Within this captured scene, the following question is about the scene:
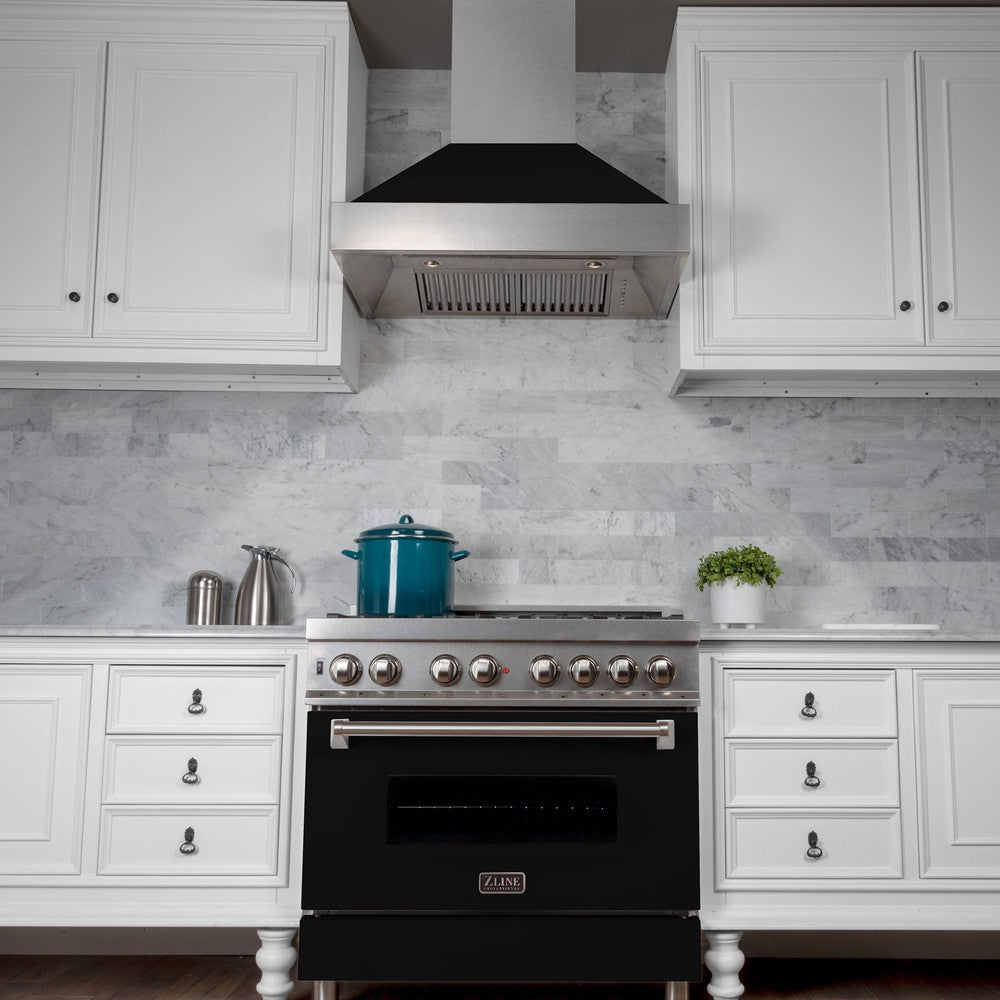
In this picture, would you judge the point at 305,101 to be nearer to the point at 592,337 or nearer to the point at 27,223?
the point at 27,223

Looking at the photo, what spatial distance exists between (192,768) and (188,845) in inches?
6.3

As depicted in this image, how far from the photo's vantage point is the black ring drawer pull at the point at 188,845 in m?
2.08

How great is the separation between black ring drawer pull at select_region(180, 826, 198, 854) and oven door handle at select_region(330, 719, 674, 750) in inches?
14.6

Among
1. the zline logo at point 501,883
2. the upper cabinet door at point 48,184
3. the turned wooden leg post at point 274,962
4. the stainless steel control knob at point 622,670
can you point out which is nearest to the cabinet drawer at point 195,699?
the turned wooden leg post at point 274,962

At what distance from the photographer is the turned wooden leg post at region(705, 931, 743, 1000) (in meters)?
2.08

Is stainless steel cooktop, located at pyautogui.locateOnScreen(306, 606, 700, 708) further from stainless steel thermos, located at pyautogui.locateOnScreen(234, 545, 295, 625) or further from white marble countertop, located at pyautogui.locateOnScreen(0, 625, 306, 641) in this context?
stainless steel thermos, located at pyautogui.locateOnScreen(234, 545, 295, 625)

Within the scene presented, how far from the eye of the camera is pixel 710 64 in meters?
2.57

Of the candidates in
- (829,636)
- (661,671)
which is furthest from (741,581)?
(661,671)

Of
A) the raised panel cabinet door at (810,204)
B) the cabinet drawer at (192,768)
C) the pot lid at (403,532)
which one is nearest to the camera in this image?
the cabinet drawer at (192,768)

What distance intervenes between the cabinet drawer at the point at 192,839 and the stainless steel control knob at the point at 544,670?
0.64m

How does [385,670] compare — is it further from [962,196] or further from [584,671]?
[962,196]

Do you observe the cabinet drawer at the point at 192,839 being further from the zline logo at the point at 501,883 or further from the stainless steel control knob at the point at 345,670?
the zline logo at the point at 501,883

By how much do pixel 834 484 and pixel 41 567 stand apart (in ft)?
7.45

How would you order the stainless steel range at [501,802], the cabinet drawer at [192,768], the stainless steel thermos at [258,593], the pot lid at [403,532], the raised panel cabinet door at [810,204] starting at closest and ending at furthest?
the stainless steel range at [501,802] → the cabinet drawer at [192,768] → the pot lid at [403,532] → the raised panel cabinet door at [810,204] → the stainless steel thermos at [258,593]
